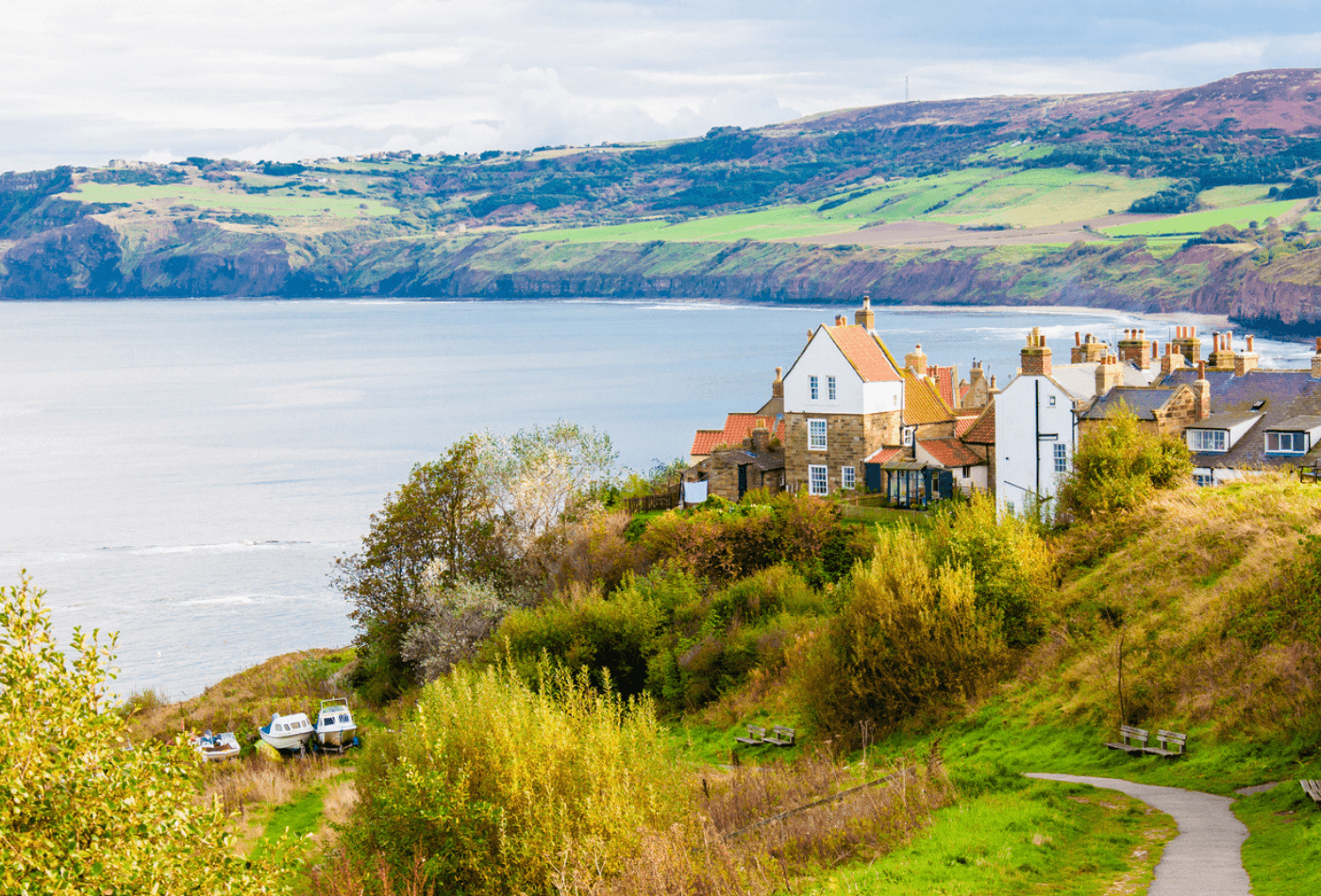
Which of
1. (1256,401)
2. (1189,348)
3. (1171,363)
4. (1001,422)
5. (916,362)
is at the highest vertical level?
(1189,348)

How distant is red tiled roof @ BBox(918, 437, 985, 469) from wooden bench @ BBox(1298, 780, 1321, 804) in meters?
30.0

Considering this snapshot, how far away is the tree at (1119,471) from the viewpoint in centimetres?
3588

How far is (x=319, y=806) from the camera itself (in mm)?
32094

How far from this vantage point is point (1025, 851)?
16.8 metres

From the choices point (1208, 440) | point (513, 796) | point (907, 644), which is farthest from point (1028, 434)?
point (513, 796)

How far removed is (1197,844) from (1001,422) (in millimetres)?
32326

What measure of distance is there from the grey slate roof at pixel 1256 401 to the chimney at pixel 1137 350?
433 centimetres

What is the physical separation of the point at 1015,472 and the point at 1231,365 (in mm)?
10769

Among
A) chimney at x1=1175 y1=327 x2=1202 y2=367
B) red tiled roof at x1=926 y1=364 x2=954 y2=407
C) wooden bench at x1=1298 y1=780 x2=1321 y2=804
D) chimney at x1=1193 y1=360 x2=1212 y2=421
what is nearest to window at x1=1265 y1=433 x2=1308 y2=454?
chimney at x1=1193 y1=360 x2=1212 y2=421

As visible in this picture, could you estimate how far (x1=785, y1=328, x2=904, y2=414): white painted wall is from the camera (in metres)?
49.3

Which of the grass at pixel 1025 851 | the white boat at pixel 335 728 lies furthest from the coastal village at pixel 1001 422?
the grass at pixel 1025 851

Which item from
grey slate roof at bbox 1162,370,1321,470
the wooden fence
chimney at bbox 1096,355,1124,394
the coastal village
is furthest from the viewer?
the wooden fence

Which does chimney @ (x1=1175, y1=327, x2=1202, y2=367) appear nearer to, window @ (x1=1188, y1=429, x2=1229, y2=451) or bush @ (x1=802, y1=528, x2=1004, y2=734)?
window @ (x1=1188, y1=429, x2=1229, y2=451)

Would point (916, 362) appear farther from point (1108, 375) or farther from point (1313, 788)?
point (1313, 788)
